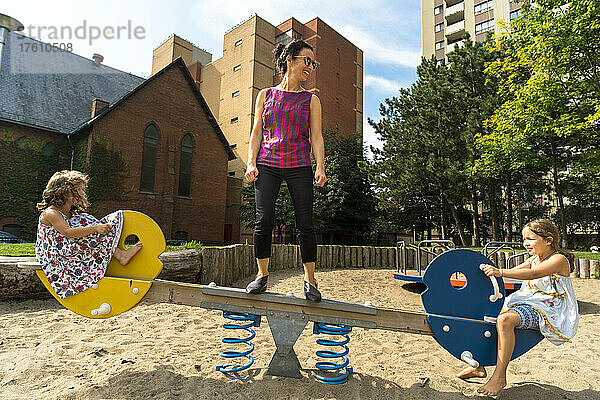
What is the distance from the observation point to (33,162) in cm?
2005

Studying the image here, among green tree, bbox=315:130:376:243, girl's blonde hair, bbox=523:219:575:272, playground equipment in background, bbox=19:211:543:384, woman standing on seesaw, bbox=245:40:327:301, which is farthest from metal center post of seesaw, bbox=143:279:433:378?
green tree, bbox=315:130:376:243

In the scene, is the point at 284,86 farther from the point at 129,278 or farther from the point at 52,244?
the point at 52,244

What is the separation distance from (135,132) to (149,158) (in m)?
1.62

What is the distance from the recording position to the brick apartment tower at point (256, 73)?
33062mm

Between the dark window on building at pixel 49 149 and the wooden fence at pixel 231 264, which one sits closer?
the wooden fence at pixel 231 264

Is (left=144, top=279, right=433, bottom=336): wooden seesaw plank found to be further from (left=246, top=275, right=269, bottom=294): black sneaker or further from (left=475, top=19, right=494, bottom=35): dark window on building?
(left=475, top=19, right=494, bottom=35): dark window on building

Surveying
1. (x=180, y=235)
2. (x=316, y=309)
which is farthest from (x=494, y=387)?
(x=180, y=235)

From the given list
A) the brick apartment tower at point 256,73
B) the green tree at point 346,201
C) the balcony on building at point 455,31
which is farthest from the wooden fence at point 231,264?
the balcony on building at point 455,31

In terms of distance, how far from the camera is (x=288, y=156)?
10.5 ft

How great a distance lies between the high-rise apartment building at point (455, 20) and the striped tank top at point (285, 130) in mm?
40677

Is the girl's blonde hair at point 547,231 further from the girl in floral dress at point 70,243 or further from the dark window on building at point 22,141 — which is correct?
the dark window on building at point 22,141

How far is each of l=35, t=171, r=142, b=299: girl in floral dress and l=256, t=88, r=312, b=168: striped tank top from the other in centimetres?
153

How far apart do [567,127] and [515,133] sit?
6.93 ft

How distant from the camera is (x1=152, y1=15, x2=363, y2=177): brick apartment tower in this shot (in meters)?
33.1
